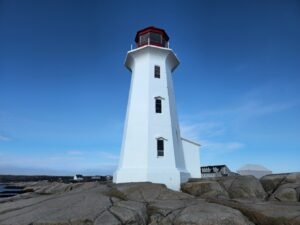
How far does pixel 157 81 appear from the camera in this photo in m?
18.1

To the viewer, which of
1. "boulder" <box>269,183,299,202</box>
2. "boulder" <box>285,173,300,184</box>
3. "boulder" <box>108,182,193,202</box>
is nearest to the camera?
"boulder" <box>108,182,193,202</box>

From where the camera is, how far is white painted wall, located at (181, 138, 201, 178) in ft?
64.3

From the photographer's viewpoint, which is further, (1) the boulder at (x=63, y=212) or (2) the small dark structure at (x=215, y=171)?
(2) the small dark structure at (x=215, y=171)

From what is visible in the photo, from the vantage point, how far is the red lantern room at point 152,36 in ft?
63.7

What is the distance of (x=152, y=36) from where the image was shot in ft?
64.1

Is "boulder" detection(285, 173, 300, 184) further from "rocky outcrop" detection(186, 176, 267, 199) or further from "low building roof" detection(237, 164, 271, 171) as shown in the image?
"low building roof" detection(237, 164, 271, 171)

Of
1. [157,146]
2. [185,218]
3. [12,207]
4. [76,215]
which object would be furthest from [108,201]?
[157,146]

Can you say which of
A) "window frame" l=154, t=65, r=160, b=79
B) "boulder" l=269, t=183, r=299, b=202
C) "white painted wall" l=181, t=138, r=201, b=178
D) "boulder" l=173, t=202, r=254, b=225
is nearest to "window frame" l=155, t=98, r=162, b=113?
"window frame" l=154, t=65, r=160, b=79

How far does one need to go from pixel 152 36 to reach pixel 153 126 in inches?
297

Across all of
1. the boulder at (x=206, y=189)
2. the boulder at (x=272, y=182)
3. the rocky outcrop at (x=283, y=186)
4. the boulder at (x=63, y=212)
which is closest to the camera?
the boulder at (x=63, y=212)

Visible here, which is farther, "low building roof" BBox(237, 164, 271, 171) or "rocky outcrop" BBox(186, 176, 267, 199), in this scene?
"low building roof" BBox(237, 164, 271, 171)

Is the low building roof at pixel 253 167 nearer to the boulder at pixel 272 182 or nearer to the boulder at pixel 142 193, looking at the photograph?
the boulder at pixel 272 182

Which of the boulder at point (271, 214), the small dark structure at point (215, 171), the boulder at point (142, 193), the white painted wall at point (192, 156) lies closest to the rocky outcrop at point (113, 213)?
the boulder at point (271, 214)

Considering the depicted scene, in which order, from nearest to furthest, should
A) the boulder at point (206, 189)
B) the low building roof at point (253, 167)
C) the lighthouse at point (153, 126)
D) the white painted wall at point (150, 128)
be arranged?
the boulder at point (206, 189), the white painted wall at point (150, 128), the lighthouse at point (153, 126), the low building roof at point (253, 167)
